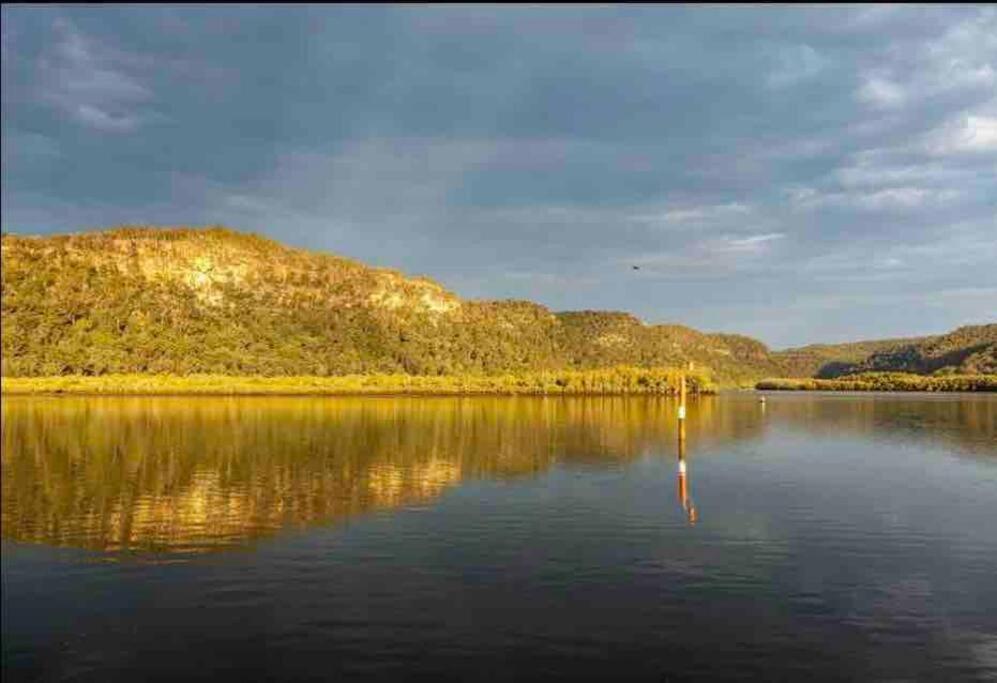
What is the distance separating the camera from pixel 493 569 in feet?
107

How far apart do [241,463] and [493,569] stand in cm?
4529

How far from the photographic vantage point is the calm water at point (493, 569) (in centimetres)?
2278

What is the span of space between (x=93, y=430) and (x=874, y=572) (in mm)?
98121

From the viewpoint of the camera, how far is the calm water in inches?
897

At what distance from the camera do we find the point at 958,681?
69.2ft

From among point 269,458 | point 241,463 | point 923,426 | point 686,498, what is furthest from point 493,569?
point 923,426

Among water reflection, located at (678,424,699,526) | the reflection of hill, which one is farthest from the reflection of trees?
water reflection, located at (678,424,699,526)

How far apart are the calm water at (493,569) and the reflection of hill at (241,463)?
17.5 inches

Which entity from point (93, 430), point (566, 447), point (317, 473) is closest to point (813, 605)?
point (317, 473)

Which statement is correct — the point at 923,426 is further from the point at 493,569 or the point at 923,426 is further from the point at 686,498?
the point at 493,569

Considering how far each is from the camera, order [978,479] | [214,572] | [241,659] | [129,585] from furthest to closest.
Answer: [978,479]
[214,572]
[129,585]
[241,659]

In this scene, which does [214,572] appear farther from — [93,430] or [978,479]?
[93,430]

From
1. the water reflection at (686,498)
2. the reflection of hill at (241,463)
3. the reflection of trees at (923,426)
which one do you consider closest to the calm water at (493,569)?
the water reflection at (686,498)

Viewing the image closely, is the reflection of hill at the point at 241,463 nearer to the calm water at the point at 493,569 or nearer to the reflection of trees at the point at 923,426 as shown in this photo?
the calm water at the point at 493,569
